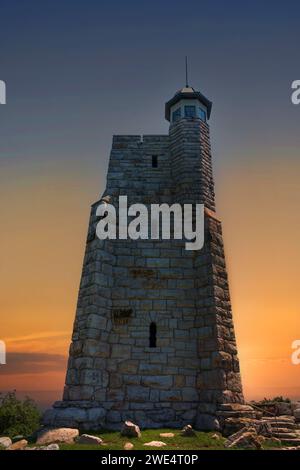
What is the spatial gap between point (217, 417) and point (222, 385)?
88cm

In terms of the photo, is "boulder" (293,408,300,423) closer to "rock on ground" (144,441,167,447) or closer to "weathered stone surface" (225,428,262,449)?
"weathered stone surface" (225,428,262,449)

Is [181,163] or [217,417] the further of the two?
[181,163]

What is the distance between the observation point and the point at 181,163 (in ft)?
47.9

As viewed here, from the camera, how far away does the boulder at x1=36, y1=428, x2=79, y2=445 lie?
8.70m

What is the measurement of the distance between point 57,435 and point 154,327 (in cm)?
442

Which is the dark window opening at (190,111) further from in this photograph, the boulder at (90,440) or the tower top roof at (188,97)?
the boulder at (90,440)

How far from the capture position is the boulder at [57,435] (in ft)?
28.6

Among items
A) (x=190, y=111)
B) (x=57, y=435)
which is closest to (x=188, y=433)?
(x=57, y=435)

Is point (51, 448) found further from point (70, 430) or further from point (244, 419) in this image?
point (244, 419)

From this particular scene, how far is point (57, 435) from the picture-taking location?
8867mm

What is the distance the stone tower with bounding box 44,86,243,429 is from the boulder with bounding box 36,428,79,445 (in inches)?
22.3

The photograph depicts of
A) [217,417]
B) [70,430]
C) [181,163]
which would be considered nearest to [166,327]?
[217,417]

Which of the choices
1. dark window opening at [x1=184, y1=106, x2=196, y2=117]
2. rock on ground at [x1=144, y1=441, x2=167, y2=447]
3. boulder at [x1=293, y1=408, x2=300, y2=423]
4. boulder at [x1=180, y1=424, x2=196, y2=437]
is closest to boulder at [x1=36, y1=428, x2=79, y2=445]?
rock on ground at [x1=144, y1=441, x2=167, y2=447]

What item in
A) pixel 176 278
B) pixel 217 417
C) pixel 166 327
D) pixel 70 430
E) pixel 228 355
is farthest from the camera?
pixel 176 278
